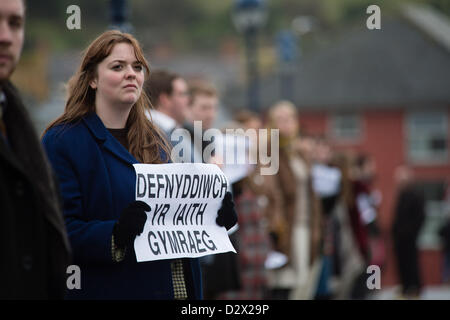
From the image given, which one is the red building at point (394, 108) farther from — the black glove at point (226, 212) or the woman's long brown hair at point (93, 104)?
the woman's long brown hair at point (93, 104)

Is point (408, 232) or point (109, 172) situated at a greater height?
point (109, 172)

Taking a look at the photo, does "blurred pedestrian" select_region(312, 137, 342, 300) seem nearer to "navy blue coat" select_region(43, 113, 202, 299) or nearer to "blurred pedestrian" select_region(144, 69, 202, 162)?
"blurred pedestrian" select_region(144, 69, 202, 162)

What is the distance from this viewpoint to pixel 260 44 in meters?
73.4

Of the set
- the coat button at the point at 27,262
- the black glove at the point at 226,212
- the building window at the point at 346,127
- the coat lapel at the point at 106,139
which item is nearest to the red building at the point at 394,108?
the building window at the point at 346,127


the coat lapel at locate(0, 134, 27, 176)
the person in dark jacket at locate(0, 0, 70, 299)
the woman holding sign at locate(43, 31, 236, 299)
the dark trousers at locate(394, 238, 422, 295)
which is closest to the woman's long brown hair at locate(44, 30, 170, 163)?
the woman holding sign at locate(43, 31, 236, 299)

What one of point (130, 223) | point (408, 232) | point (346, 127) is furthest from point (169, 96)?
point (346, 127)

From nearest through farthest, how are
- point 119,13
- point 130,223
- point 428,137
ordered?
1. point 130,223
2. point 119,13
3. point 428,137

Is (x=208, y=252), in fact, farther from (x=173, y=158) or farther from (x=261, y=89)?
(x=261, y=89)

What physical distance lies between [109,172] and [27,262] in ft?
3.66

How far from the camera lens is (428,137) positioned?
44.1 m

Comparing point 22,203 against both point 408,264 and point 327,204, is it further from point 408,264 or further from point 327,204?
point 408,264
